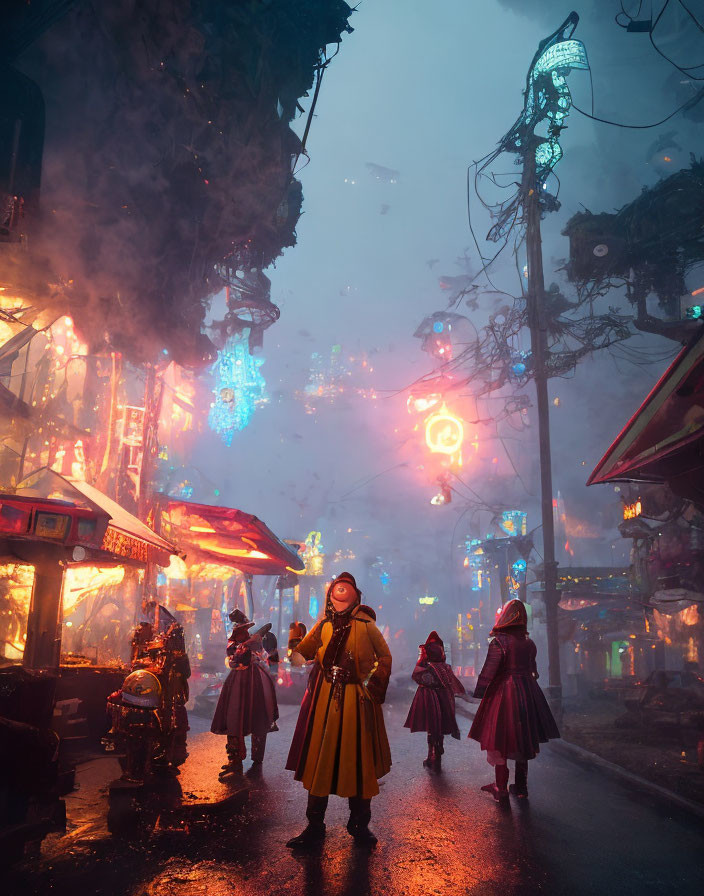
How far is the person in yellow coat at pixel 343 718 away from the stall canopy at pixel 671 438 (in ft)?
12.6

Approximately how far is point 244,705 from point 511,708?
146 inches

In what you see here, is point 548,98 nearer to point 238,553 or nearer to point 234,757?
point 238,553

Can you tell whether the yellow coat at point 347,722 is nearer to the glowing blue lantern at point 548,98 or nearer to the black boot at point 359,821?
the black boot at point 359,821

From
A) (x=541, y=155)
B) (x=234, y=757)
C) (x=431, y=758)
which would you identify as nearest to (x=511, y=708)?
(x=431, y=758)

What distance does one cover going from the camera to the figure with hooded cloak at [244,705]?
7340 mm

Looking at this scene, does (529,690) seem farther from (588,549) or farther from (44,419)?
(588,549)

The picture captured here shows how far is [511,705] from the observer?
247 inches

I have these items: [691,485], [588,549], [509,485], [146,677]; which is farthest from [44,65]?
[509,485]

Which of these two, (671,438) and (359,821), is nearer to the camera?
(359,821)

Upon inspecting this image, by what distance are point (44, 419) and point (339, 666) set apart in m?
13.3

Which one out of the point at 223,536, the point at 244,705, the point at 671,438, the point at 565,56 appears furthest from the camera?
the point at 565,56

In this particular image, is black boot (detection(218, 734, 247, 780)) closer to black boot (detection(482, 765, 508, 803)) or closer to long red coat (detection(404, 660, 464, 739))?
long red coat (detection(404, 660, 464, 739))

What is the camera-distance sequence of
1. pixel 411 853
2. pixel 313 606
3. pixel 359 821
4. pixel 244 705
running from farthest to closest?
pixel 313 606, pixel 244 705, pixel 359 821, pixel 411 853

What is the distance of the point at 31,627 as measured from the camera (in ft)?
27.2
